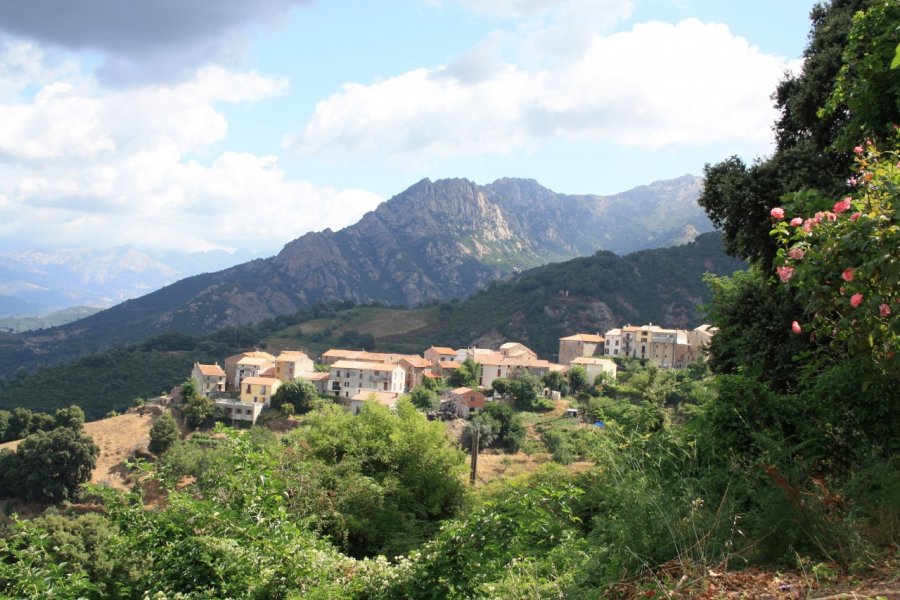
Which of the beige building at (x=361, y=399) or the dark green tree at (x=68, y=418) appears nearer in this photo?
the dark green tree at (x=68, y=418)

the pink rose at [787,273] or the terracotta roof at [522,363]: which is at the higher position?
the pink rose at [787,273]

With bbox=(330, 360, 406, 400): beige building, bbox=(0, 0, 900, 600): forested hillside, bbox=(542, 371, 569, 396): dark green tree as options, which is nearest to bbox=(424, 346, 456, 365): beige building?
bbox=(330, 360, 406, 400): beige building

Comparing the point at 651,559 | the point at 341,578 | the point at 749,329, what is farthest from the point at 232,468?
the point at 749,329

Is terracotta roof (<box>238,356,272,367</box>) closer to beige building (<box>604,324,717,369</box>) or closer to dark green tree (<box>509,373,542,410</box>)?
dark green tree (<box>509,373,542,410</box>)

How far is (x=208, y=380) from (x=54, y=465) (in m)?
26.4

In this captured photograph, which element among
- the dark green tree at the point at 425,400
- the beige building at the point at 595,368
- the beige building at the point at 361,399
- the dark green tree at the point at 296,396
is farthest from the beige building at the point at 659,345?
the dark green tree at the point at 296,396

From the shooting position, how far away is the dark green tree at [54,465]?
41156mm

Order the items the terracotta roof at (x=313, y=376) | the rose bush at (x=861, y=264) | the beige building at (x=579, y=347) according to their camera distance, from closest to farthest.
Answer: the rose bush at (x=861, y=264)
the terracotta roof at (x=313, y=376)
the beige building at (x=579, y=347)

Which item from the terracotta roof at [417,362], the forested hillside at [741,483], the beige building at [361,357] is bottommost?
the terracotta roof at [417,362]

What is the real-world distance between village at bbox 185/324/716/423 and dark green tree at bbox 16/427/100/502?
15703mm

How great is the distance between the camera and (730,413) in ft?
21.7

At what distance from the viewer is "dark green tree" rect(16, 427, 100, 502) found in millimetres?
41156

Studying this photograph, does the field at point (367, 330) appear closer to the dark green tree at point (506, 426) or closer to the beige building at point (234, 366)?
the beige building at point (234, 366)

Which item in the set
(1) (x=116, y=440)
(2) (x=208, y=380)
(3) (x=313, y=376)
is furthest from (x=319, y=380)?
(1) (x=116, y=440)
